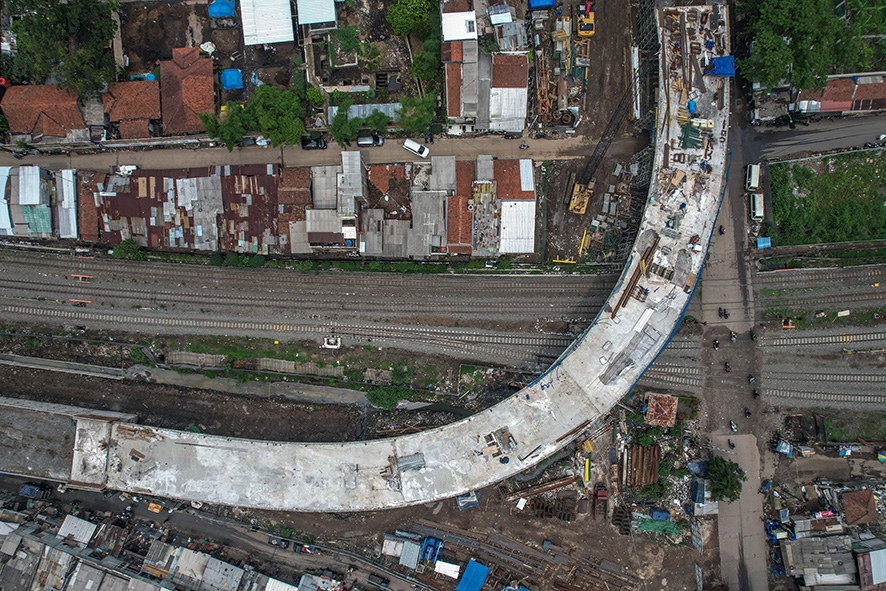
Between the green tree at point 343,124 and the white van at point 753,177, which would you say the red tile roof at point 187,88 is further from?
the white van at point 753,177

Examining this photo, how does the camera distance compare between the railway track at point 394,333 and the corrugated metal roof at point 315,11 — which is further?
the railway track at point 394,333

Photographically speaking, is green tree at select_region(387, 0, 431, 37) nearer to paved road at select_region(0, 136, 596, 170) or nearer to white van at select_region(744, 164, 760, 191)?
paved road at select_region(0, 136, 596, 170)

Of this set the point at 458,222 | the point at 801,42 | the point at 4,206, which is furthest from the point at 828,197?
the point at 4,206

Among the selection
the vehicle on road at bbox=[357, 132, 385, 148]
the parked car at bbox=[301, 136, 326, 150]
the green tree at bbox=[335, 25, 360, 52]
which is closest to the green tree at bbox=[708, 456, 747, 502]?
the vehicle on road at bbox=[357, 132, 385, 148]

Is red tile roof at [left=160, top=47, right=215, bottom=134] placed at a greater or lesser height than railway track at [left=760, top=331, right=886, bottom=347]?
greater

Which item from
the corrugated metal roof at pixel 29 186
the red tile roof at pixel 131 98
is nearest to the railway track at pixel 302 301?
the corrugated metal roof at pixel 29 186

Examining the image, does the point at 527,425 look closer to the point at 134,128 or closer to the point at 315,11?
the point at 315,11
